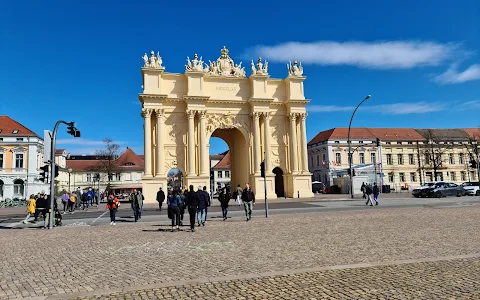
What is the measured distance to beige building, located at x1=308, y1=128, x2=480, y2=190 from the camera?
65.4 m

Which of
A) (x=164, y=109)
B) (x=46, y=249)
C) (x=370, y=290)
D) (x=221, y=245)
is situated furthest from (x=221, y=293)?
(x=164, y=109)

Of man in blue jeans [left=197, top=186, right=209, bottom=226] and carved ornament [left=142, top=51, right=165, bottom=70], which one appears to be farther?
carved ornament [left=142, top=51, right=165, bottom=70]

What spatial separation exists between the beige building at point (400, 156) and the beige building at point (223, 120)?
24855mm

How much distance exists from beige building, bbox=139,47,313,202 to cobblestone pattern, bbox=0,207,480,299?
25.4m

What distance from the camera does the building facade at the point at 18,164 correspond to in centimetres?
5538

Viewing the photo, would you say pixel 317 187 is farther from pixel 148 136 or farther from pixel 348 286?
pixel 348 286

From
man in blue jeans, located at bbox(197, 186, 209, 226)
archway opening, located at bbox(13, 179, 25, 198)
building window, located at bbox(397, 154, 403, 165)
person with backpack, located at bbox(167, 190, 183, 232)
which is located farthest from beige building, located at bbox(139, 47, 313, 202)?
building window, located at bbox(397, 154, 403, 165)

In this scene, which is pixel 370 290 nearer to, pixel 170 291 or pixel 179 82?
pixel 170 291

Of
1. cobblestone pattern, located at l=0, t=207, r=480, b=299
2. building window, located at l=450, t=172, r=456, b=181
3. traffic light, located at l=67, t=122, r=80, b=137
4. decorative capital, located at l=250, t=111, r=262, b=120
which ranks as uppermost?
decorative capital, located at l=250, t=111, r=262, b=120

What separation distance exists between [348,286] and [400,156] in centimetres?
6753

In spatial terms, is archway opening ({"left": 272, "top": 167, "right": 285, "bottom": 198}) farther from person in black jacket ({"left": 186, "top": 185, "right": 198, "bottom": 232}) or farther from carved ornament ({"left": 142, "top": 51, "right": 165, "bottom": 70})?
person in black jacket ({"left": 186, "top": 185, "right": 198, "bottom": 232})

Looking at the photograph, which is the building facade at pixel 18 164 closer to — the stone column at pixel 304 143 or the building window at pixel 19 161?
the building window at pixel 19 161

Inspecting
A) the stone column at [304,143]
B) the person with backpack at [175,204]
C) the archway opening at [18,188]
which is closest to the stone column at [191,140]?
the stone column at [304,143]

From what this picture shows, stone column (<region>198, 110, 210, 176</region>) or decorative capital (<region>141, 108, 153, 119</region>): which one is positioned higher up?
decorative capital (<region>141, 108, 153, 119</region>)
